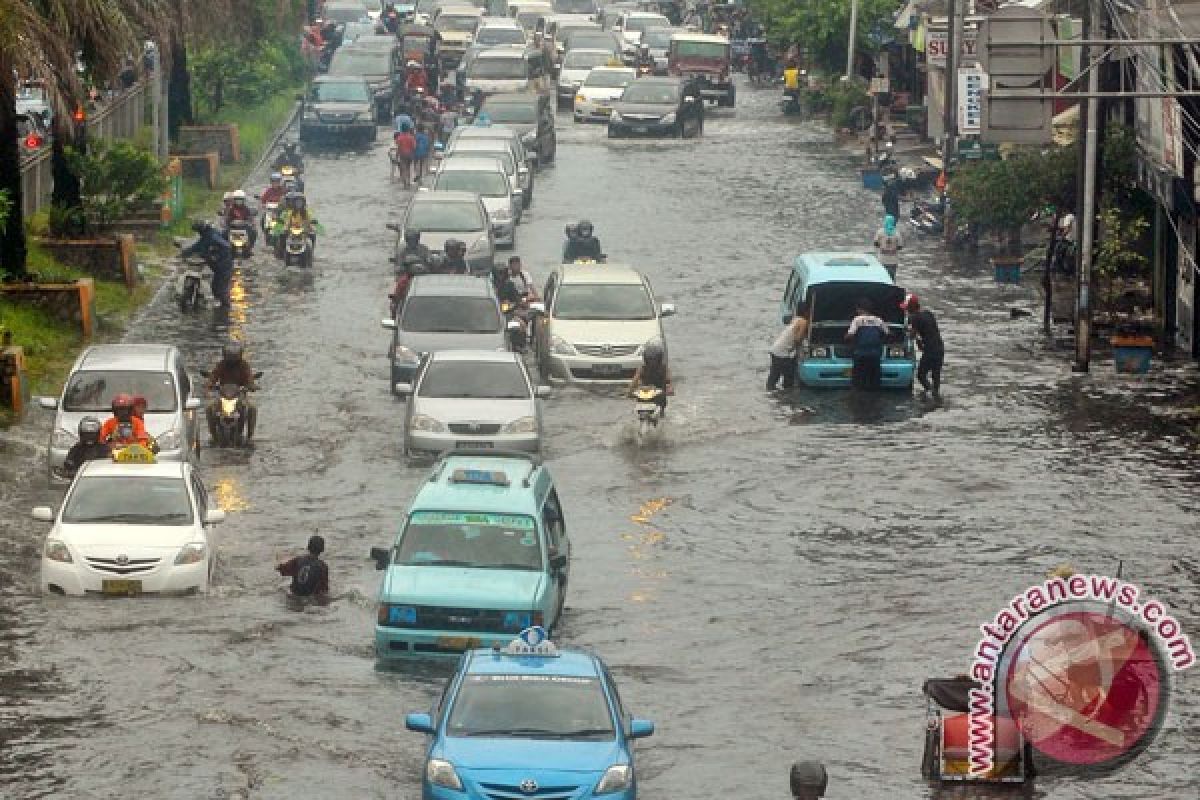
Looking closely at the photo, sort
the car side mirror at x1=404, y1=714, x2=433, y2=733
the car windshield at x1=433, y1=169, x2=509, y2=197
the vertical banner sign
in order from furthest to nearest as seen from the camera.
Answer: the vertical banner sign → the car windshield at x1=433, y1=169, x2=509, y2=197 → the car side mirror at x1=404, y1=714, x2=433, y2=733

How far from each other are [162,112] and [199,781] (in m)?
35.2

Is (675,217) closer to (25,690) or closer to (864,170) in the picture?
(864,170)

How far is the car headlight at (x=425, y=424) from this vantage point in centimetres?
3281

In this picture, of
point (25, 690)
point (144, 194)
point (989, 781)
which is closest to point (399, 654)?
point (25, 690)

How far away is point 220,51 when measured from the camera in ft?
214

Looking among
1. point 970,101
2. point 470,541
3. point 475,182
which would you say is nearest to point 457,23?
point 970,101

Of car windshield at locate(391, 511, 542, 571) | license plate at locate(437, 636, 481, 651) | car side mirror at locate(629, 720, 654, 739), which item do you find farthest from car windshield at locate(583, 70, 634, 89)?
car side mirror at locate(629, 720, 654, 739)

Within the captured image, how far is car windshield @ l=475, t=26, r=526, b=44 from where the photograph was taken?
270 feet

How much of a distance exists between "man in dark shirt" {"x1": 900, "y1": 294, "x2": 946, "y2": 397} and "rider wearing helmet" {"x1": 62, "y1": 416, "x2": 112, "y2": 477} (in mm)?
12945

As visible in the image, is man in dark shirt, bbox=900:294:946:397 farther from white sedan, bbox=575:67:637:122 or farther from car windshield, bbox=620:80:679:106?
white sedan, bbox=575:67:637:122

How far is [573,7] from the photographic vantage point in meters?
110

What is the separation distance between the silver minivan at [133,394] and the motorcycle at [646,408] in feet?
19.4

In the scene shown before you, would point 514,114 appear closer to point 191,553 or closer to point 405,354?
point 405,354

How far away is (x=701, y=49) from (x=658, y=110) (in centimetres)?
951
